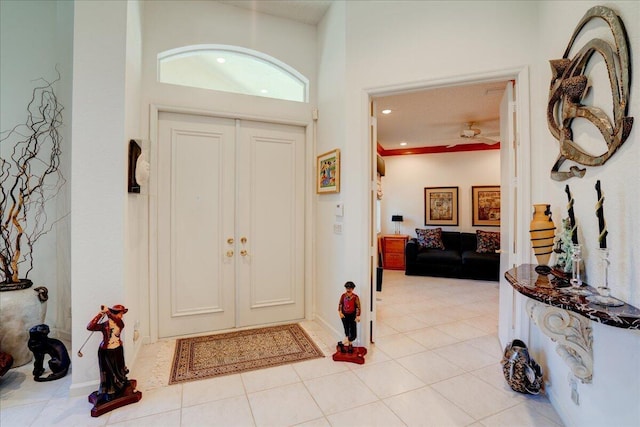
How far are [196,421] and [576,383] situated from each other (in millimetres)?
2199

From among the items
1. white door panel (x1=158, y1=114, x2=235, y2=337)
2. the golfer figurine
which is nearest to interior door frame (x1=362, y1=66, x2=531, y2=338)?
the golfer figurine

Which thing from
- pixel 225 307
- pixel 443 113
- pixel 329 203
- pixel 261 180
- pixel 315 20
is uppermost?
pixel 315 20

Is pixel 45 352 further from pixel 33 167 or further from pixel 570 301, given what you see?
pixel 570 301

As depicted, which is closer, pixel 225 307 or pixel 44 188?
pixel 44 188

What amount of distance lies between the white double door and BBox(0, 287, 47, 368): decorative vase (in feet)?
2.87

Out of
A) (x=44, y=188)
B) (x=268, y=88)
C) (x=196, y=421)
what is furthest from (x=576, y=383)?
(x=44, y=188)

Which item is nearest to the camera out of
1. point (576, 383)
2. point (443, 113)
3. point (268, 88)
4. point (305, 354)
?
point (576, 383)

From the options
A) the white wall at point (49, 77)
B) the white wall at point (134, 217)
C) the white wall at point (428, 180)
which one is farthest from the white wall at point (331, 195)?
the white wall at point (428, 180)

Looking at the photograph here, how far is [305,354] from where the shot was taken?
2.66 metres

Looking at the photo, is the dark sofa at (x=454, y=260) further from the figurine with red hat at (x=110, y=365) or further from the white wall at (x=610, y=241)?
the figurine with red hat at (x=110, y=365)

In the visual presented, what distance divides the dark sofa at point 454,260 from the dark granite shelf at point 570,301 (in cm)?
423

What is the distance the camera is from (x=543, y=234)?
1.81 meters

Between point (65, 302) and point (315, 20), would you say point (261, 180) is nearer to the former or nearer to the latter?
point (315, 20)

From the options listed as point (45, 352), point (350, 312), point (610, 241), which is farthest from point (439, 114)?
point (45, 352)
